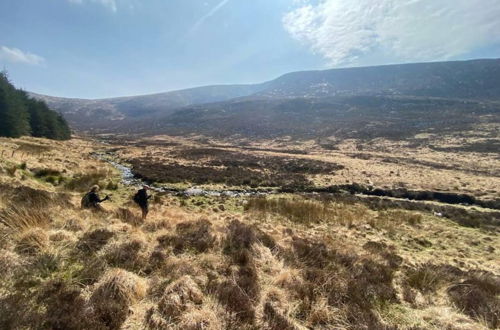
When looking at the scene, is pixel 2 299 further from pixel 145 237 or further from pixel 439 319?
pixel 439 319

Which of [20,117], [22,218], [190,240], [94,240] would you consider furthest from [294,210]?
[20,117]

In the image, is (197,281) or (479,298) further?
(479,298)

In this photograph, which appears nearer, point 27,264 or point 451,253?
point 27,264

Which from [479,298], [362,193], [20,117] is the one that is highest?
[20,117]

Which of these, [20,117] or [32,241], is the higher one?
[20,117]

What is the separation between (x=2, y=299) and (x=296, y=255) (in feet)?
21.3

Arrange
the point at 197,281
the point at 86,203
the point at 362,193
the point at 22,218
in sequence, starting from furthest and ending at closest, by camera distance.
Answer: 1. the point at 362,193
2. the point at 86,203
3. the point at 22,218
4. the point at 197,281

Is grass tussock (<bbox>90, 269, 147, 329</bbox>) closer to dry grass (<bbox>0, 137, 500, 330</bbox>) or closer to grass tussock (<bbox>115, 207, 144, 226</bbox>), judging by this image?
dry grass (<bbox>0, 137, 500, 330</bbox>)

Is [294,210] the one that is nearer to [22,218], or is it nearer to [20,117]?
[22,218]

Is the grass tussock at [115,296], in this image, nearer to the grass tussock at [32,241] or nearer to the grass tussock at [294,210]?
the grass tussock at [32,241]

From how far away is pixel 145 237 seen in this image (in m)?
7.57

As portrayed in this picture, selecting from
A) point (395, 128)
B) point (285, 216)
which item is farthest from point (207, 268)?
point (395, 128)

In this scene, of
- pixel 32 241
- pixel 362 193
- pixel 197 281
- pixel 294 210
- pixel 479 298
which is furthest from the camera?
pixel 362 193

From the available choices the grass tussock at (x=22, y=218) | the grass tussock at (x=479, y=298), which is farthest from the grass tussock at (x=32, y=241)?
the grass tussock at (x=479, y=298)
